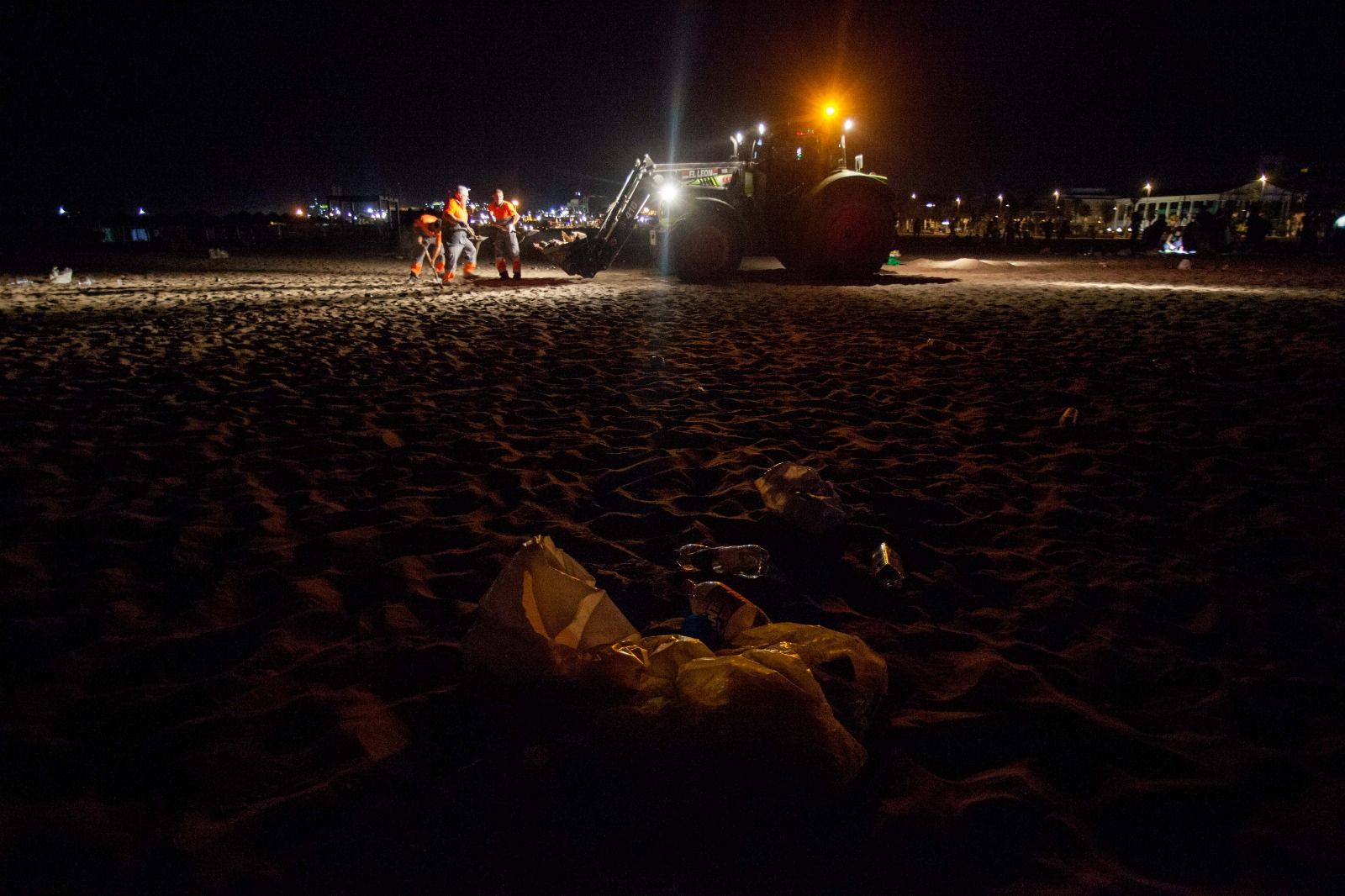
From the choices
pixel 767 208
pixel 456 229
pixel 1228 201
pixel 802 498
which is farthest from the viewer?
pixel 1228 201

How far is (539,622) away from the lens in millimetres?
1831

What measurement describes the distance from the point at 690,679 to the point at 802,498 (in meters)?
1.56

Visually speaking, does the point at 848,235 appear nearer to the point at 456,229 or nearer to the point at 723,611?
the point at 456,229

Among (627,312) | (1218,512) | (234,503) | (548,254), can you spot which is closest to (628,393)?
(234,503)

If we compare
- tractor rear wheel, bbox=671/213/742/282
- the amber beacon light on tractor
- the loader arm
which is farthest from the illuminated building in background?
the loader arm

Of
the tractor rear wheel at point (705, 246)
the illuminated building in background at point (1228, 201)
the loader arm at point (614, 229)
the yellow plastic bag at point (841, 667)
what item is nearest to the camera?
the yellow plastic bag at point (841, 667)

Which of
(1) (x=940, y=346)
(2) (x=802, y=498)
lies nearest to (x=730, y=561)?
(2) (x=802, y=498)

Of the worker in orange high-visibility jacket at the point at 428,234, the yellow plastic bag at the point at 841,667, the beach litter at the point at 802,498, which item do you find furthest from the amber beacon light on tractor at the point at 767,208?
the yellow plastic bag at the point at 841,667

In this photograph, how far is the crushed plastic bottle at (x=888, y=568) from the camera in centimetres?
266

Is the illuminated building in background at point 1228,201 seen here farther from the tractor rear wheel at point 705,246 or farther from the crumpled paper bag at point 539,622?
the crumpled paper bag at point 539,622

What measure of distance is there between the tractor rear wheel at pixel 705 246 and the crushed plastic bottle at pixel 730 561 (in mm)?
11411

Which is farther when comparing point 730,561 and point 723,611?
point 730,561

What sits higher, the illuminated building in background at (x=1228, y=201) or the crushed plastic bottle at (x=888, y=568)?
the illuminated building in background at (x=1228, y=201)

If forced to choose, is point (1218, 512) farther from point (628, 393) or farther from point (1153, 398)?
point (628, 393)
